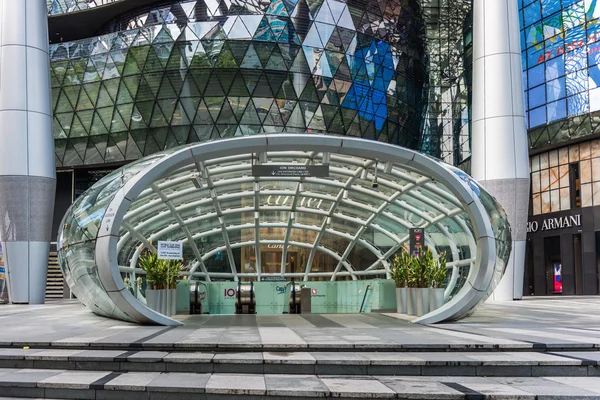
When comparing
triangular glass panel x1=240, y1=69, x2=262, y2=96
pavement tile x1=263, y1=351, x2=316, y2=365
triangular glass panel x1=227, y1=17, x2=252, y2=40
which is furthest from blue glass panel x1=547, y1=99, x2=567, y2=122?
pavement tile x1=263, y1=351, x2=316, y2=365

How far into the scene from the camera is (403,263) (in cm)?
2186

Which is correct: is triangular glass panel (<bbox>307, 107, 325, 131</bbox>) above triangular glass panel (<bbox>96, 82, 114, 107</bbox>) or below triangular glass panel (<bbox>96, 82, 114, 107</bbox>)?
below

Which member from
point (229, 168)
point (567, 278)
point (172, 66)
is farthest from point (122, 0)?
point (567, 278)

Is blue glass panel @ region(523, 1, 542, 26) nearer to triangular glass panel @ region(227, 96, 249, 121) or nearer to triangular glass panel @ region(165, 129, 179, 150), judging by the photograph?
triangular glass panel @ region(227, 96, 249, 121)

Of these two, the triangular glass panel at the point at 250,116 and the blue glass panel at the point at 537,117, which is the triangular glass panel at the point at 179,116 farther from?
the blue glass panel at the point at 537,117

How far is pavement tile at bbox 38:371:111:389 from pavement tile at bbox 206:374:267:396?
1.70 metres

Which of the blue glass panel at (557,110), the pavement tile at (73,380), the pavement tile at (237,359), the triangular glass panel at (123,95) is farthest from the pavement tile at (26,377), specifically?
the blue glass panel at (557,110)

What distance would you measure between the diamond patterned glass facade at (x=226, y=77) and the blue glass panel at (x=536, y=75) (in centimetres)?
1072

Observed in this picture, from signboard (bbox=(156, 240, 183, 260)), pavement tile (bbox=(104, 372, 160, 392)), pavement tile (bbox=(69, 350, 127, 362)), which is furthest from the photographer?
signboard (bbox=(156, 240, 183, 260))

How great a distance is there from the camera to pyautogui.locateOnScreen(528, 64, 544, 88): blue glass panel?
157 ft

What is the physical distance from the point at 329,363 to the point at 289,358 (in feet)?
2.18

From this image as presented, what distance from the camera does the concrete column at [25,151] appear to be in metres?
30.8

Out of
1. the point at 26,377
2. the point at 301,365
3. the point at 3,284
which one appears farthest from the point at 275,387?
the point at 3,284

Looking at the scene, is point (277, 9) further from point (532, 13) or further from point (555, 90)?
point (555, 90)
